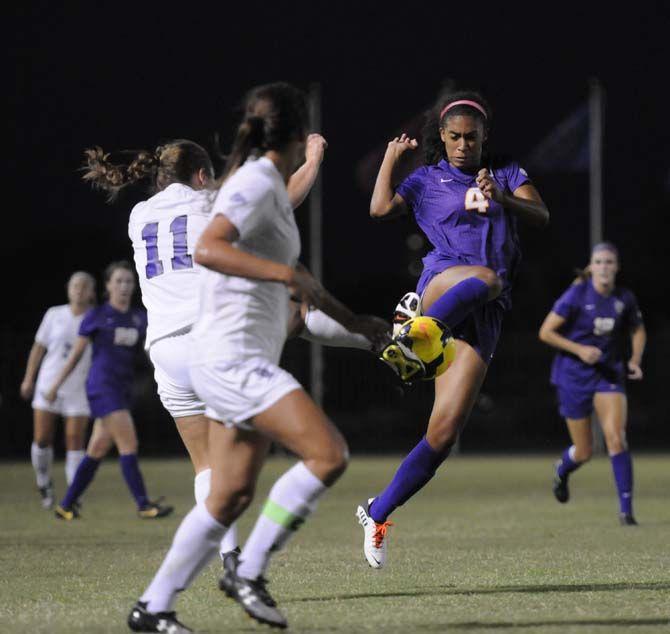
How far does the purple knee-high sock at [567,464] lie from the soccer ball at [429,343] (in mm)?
6408

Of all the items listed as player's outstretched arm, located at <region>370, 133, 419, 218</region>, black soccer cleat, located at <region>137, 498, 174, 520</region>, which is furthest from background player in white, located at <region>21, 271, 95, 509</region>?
player's outstretched arm, located at <region>370, 133, 419, 218</region>

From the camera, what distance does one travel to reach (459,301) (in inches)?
297

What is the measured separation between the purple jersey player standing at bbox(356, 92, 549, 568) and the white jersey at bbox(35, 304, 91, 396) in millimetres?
7980

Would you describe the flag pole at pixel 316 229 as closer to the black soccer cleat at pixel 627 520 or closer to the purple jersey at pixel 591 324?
the purple jersey at pixel 591 324

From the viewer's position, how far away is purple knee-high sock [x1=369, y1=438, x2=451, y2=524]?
25.6 ft

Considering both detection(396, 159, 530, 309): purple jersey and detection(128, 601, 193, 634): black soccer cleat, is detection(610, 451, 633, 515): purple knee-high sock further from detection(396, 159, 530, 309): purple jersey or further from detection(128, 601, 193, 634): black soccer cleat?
detection(128, 601, 193, 634): black soccer cleat

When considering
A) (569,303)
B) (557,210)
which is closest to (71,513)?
(569,303)

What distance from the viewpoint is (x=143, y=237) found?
7.29m

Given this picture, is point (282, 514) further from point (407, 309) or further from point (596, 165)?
point (596, 165)

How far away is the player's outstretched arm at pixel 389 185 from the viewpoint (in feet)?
26.1

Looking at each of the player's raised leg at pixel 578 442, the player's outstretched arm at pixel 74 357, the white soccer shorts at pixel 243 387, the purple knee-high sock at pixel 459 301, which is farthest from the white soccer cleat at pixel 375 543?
the player's outstretched arm at pixel 74 357

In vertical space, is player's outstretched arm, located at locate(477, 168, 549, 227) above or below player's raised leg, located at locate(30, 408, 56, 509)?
above

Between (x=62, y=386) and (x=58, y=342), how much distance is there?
0.48m

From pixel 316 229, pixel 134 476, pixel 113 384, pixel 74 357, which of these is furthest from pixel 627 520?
pixel 316 229
